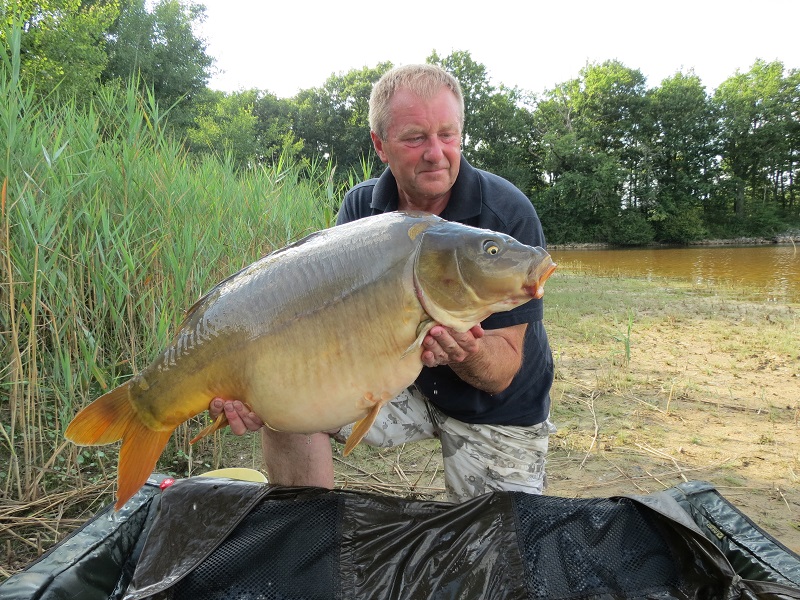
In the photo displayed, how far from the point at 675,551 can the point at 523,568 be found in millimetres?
406

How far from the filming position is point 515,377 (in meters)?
1.73

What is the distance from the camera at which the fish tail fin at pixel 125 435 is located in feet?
4.00

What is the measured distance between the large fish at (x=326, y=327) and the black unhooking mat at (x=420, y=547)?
0.28m

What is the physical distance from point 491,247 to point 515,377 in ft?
2.31

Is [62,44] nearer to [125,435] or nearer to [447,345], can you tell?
[125,435]

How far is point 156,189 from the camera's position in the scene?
2557 millimetres

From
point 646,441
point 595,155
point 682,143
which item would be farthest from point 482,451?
point 682,143

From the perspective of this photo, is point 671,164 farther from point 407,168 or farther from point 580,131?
point 407,168

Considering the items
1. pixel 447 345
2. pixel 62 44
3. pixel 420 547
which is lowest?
pixel 420 547

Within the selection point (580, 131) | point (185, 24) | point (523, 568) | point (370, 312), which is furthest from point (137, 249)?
point (580, 131)

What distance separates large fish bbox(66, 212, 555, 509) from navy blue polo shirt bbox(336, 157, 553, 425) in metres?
0.52

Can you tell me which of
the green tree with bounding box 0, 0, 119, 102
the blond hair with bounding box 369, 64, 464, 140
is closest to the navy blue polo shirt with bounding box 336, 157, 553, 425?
the blond hair with bounding box 369, 64, 464, 140

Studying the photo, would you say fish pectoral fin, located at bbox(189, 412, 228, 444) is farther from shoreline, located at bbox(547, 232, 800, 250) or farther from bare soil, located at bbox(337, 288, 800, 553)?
shoreline, located at bbox(547, 232, 800, 250)

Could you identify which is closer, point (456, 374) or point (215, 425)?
point (215, 425)
